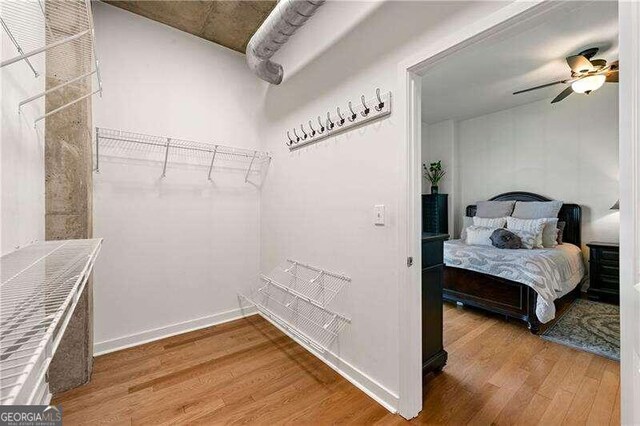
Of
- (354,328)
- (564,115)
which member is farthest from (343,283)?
(564,115)

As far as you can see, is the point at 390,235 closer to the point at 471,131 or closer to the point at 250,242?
the point at 250,242

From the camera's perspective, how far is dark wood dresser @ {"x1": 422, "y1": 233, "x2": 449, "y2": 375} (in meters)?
1.89

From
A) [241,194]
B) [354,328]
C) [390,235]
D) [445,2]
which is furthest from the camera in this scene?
[241,194]

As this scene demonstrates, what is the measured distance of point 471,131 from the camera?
16.1ft

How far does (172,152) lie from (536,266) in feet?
12.5

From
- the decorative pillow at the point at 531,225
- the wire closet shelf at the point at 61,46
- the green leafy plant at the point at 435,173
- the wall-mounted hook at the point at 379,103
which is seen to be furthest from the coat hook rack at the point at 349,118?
the green leafy plant at the point at 435,173

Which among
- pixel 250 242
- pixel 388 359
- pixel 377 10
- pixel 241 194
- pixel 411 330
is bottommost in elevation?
pixel 388 359

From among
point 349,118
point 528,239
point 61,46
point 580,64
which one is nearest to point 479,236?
point 528,239

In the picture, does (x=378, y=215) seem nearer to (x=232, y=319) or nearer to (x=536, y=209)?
(x=232, y=319)

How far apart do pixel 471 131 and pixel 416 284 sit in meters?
4.47

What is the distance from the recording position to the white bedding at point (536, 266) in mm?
2516

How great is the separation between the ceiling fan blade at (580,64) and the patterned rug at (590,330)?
2568 mm

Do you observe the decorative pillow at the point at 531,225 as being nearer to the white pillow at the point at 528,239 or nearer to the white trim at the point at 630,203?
the white pillow at the point at 528,239

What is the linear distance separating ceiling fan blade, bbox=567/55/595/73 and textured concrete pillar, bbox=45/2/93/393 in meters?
4.09
